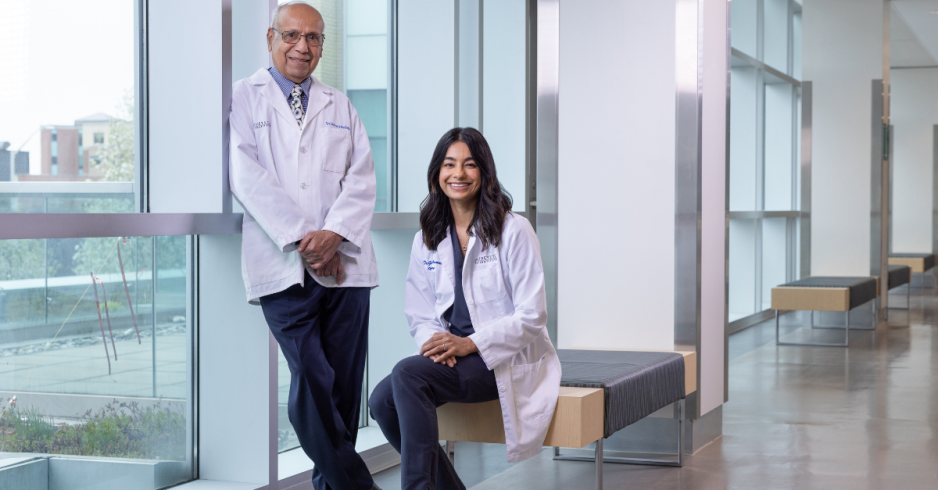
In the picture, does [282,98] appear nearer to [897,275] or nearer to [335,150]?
[335,150]

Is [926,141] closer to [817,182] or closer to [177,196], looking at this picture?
[817,182]

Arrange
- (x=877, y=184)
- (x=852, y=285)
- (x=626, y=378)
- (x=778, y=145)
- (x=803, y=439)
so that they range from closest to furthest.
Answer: (x=626, y=378) → (x=803, y=439) → (x=852, y=285) → (x=877, y=184) → (x=778, y=145)

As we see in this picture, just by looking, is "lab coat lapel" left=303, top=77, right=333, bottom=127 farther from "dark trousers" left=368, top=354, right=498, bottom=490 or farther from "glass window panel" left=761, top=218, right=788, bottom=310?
"glass window panel" left=761, top=218, right=788, bottom=310

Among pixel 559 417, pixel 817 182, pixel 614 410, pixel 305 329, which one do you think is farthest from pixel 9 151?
pixel 817 182

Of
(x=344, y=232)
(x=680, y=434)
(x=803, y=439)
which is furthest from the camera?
(x=803, y=439)

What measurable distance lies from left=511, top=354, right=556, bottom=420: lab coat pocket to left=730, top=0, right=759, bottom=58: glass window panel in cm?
732

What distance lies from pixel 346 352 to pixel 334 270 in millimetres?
252

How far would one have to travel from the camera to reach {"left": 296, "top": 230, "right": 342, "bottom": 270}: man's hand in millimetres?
2676

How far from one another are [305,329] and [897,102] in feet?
56.3

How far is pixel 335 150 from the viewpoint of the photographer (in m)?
2.88

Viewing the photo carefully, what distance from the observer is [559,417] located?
9.88ft

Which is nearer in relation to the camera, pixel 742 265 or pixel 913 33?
pixel 742 265

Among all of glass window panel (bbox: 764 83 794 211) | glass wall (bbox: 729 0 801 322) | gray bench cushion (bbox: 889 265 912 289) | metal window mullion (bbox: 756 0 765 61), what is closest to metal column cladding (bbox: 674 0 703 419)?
glass wall (bbox: 729 0 801 322)

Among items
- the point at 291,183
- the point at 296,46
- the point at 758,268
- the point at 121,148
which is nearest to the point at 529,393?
the point at 291,183
